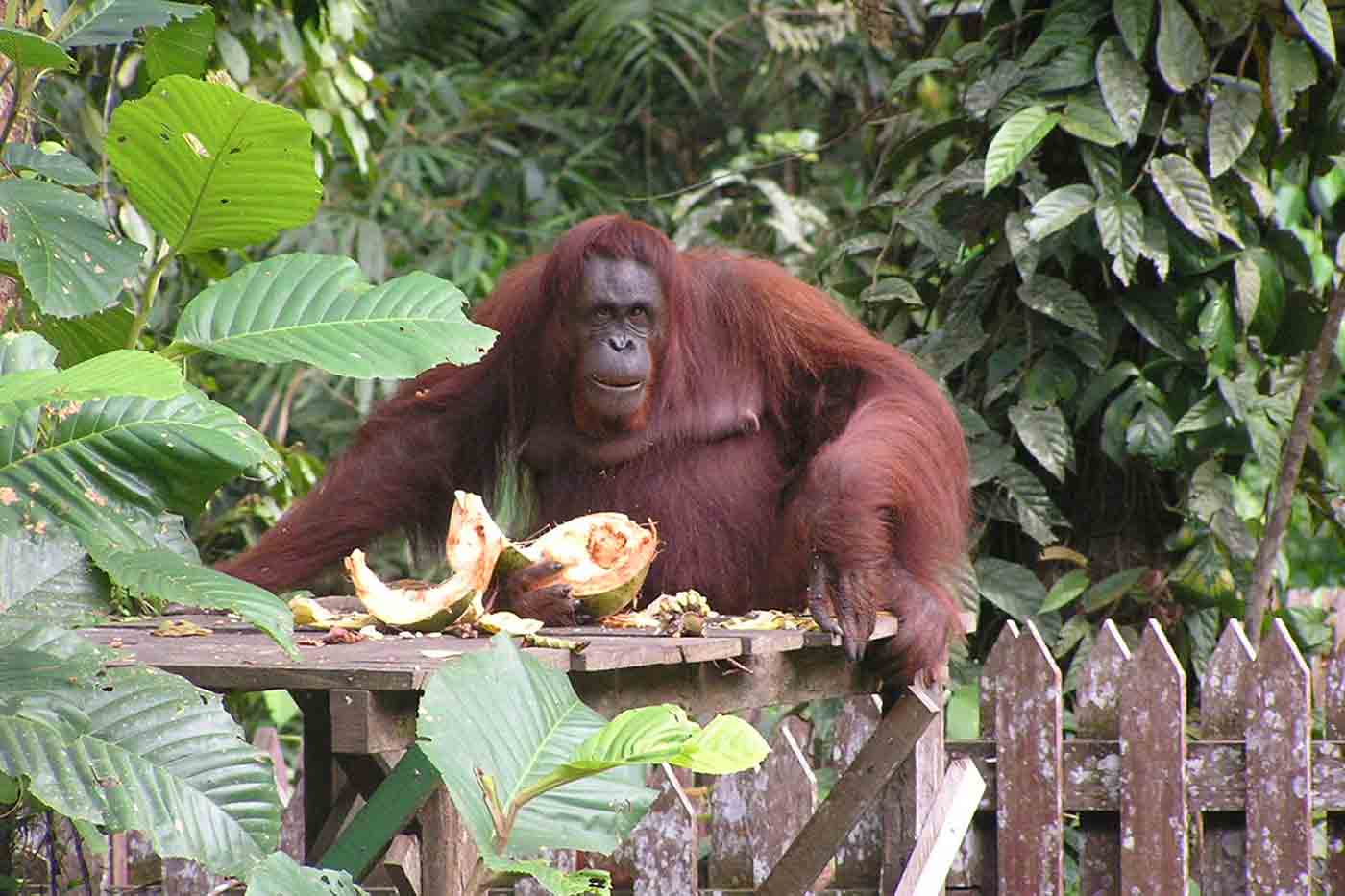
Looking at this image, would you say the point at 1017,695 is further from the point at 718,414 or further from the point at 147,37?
the point at 147,37

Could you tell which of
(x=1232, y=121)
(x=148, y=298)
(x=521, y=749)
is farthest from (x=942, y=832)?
(x=1232, y=121)

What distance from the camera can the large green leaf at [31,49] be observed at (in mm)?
1994

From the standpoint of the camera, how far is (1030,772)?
11.1 feet

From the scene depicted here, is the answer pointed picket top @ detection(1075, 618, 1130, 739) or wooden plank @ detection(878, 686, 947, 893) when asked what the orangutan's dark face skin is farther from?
pointed picket top @ detection(1075, 618, 1130, 739)

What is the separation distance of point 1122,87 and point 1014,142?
1.10 ft

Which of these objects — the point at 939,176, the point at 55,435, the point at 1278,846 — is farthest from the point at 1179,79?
the point at 55,435

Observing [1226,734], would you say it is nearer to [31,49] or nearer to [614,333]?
[614,333]

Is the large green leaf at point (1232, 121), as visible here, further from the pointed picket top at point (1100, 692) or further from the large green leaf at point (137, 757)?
the large green leaf at point (137, 757)

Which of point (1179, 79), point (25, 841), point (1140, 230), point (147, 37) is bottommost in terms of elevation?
point (25, 841)

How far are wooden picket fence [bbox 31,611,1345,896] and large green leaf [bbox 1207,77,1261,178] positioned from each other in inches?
46.5

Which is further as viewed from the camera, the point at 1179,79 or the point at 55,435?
the point at 1179,79

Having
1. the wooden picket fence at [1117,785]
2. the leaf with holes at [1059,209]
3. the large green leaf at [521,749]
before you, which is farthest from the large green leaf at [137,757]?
the leaf with holes at [1059,209]

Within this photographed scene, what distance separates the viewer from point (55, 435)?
1835 millimetres

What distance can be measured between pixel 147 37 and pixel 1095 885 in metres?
2.39
